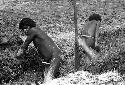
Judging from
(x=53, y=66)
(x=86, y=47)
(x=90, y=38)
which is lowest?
(x=53, y=66)

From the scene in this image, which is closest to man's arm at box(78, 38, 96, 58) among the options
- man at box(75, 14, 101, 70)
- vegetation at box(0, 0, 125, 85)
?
man at box(75, 14, 101, 70)

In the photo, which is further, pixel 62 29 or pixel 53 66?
pixel 62 29

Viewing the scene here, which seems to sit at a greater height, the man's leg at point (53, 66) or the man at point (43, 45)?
the man at point (43, 45)

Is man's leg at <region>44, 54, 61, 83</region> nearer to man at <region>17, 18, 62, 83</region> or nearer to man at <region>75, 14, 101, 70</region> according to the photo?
man at <region>17, 18, 62, 83</region>

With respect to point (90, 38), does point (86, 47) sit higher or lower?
lower

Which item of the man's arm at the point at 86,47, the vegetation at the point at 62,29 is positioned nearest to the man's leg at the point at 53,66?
the vegetation at the point at 62,29

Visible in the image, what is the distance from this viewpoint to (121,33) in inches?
447

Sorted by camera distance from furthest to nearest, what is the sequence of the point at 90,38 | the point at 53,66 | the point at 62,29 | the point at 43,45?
the point at 62,29, the point at 90,38, the point at 43,45, the point at 53,66

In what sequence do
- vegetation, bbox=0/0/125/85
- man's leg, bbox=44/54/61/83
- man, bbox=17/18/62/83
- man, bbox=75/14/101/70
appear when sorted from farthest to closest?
man, bbox=75/14/101/70
vegetation, bbox=0/0/125/85
man, bbox=17/18/62/83
man's leg, bbox=44/54/61/83

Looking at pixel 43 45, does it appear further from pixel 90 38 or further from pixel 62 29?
pixel 62 29

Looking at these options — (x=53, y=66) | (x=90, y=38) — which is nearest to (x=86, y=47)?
(x=90, y=38)

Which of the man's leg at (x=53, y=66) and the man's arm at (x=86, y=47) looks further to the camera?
the man's arm at (x=86, y=47)

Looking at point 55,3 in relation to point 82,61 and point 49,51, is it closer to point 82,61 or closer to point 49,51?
point 82,61

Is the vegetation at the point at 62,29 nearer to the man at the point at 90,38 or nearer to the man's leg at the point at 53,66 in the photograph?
the man at the point at 90,38
